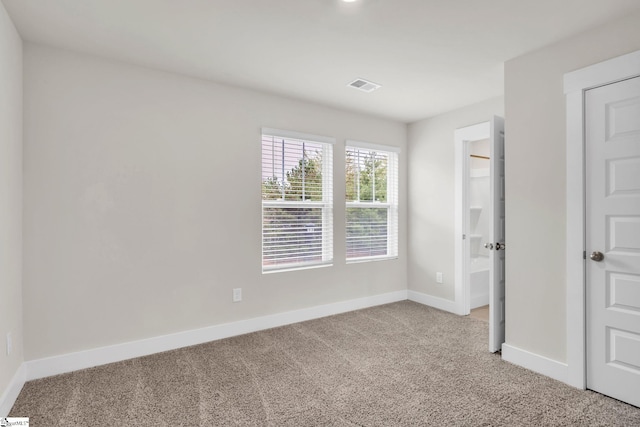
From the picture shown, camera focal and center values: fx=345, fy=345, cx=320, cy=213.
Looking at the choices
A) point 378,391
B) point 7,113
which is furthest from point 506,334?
point 7,113

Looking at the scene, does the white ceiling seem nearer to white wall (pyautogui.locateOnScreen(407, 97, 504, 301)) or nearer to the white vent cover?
the white vent cover

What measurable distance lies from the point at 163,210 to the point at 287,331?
166 centimetres

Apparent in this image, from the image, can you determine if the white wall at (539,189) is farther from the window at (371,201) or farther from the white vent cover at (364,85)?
the window at (371,201)

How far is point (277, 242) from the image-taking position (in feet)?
12.1

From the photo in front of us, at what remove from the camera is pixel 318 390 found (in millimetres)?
2346

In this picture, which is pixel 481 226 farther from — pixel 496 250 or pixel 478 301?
pixel 496 250

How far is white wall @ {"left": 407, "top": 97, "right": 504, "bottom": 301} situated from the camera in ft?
13.7

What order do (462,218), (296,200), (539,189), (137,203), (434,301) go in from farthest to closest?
(434,301)
(462,218)
(296,200)
(137,203)
(539,189)

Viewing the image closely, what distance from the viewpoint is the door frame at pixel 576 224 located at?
2.34 meters

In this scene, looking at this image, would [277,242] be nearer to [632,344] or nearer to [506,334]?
[506,334]

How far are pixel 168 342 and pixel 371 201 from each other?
2.78 metres

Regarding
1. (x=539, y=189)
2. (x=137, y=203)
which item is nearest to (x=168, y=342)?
(x=137, y=203)

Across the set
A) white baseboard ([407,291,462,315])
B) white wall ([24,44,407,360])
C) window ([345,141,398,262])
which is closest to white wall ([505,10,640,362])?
white baseboard ([407,291,462,315])

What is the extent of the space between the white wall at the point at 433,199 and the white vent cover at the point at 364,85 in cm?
129
